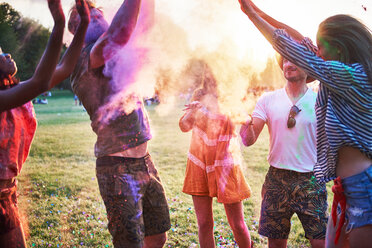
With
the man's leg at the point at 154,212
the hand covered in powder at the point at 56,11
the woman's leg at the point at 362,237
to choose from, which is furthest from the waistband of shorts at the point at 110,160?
the woman's leg at the point at 362,237

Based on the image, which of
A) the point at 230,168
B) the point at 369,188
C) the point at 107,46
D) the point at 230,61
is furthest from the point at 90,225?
the point at 369,188

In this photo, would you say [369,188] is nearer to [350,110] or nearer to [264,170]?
[350,110]

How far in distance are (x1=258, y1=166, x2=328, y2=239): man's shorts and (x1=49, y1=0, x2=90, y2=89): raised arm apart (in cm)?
207

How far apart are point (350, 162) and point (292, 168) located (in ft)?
2.99

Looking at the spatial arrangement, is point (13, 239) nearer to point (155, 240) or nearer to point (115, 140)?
point (115, 140)

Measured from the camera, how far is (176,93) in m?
4.39

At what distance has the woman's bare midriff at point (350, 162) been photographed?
6.52 ft

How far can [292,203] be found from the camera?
2904 millimetres

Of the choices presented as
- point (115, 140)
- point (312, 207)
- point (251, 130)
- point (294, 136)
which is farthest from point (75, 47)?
point (312, 207)

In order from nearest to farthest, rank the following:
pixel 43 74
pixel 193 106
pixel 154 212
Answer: pixel 43 74 → pixel 154 212 → pixel 193 106

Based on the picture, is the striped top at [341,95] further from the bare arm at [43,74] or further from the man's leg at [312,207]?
the bare arm at [43,74]

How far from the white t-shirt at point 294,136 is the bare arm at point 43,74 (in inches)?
83.8

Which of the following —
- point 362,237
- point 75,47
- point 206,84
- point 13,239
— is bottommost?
point 362,237

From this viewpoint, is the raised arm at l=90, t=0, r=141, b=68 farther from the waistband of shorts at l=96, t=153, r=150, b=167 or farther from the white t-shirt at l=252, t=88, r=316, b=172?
the white t-shirt at l=252, t=88, r=316, b=172
